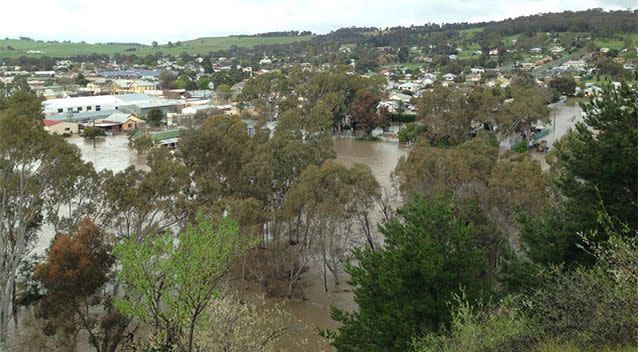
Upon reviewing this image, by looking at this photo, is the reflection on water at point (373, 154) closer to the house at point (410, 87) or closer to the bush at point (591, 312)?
the bush at point (591, 312)

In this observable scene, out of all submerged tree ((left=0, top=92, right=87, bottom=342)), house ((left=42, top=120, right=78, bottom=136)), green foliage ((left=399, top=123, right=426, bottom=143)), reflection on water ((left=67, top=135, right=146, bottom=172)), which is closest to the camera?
submerged tree ((left=0, top=92, right=87, bottom=342))

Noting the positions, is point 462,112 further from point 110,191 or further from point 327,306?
point 110,191

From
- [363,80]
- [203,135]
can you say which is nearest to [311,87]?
[363,80]

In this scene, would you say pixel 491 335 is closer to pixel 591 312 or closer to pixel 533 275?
pixel 591 312

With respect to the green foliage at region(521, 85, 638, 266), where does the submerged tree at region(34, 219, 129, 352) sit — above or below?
below

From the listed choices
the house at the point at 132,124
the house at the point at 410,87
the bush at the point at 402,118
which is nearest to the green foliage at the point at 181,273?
the house at the point at 132,124

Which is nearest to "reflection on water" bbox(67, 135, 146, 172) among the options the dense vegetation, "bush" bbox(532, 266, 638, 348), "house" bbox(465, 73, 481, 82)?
the dense vegetation

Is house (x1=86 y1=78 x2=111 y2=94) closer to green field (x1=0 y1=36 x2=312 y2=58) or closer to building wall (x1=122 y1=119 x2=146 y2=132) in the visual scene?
→ building wall (x1=122 y1=119 x2=146 y2=132)

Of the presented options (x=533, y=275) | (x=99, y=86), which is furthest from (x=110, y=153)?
(x=99, y=86)
